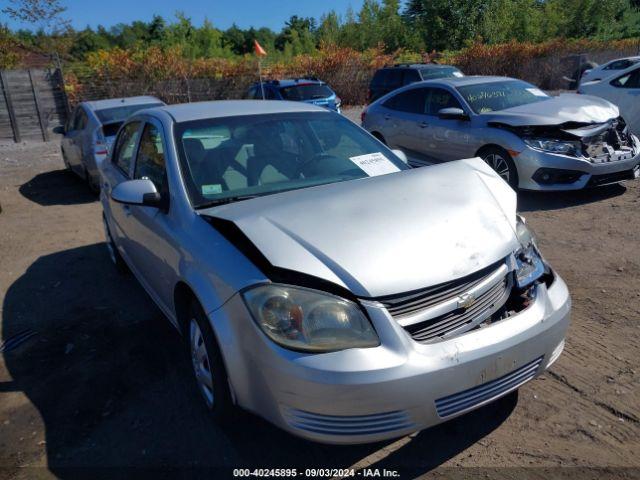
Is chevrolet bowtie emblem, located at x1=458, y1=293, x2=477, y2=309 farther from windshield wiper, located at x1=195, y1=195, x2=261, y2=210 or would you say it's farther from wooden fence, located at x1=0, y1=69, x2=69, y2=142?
wooden fence, located at x1=0, y1=69, x2=69, y2=142

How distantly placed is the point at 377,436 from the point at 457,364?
1.43 ft

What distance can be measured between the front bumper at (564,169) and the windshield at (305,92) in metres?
10.4

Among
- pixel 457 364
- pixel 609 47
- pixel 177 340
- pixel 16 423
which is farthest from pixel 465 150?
pixel 609 47

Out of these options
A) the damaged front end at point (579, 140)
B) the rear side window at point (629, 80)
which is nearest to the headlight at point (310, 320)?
the damaged front end at point (579, 140)

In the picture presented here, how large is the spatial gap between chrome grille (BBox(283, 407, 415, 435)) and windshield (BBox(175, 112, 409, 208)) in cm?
140

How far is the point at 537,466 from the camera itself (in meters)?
2.38

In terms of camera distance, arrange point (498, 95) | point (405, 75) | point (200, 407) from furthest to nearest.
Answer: point (405, 75) < point (498, 95) < point (200, 407)

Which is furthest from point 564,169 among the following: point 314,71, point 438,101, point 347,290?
point 314,71

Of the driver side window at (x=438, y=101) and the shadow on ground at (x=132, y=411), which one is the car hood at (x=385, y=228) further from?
the driver side window at (x=438, y=101)

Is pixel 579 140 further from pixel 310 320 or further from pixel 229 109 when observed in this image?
pixel 310 320

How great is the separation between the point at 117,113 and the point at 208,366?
7194mm

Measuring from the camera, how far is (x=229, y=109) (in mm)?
3721

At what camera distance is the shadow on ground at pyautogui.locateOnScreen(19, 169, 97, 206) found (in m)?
8.72

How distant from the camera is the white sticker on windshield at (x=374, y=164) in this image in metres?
3.43
